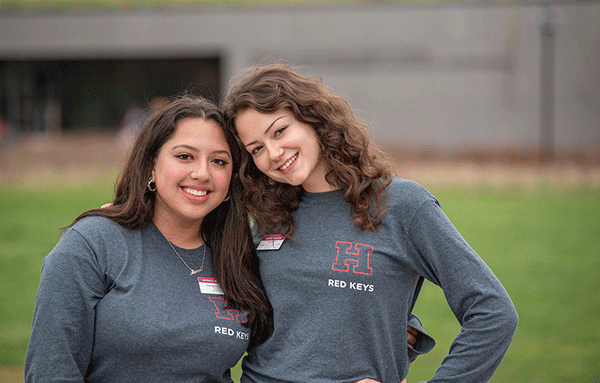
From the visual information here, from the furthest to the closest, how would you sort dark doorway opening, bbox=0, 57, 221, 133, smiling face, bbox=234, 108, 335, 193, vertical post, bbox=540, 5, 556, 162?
dark doorway opening, bbox=0, 57, 221, 133 < vertical post, bbox=540, 5, 556, 162 < smiling face, bbox=234, 108, 335, 193

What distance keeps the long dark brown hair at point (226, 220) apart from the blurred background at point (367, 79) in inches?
502

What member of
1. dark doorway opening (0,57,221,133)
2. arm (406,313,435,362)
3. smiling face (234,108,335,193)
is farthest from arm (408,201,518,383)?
dark doorway opening (0,57,221,133)

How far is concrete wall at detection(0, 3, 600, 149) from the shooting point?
27.1m

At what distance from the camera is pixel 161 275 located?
272 centimetres

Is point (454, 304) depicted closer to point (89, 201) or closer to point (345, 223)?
point (345, 223)

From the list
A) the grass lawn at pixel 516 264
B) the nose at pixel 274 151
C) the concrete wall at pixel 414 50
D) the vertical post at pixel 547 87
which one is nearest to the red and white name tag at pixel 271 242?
the nose at pixel 274 151

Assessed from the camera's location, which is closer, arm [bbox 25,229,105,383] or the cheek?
arm [bbox 25,229,105,383]

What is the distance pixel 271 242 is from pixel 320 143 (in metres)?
0.51

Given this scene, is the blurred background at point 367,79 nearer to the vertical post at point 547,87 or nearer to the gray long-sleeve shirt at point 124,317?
the vertical post at point 547,87

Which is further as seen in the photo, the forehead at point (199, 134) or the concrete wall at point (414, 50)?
the concrete wall at point (414, 50)

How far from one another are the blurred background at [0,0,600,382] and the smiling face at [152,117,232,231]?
1288 centimetres

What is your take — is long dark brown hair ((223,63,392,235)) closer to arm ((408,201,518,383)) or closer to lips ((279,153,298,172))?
lips ((279,153,298,172))

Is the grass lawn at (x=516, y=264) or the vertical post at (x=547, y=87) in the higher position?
the vertical post at (x=547, y=87)

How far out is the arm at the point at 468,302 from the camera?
2393 millimetres
